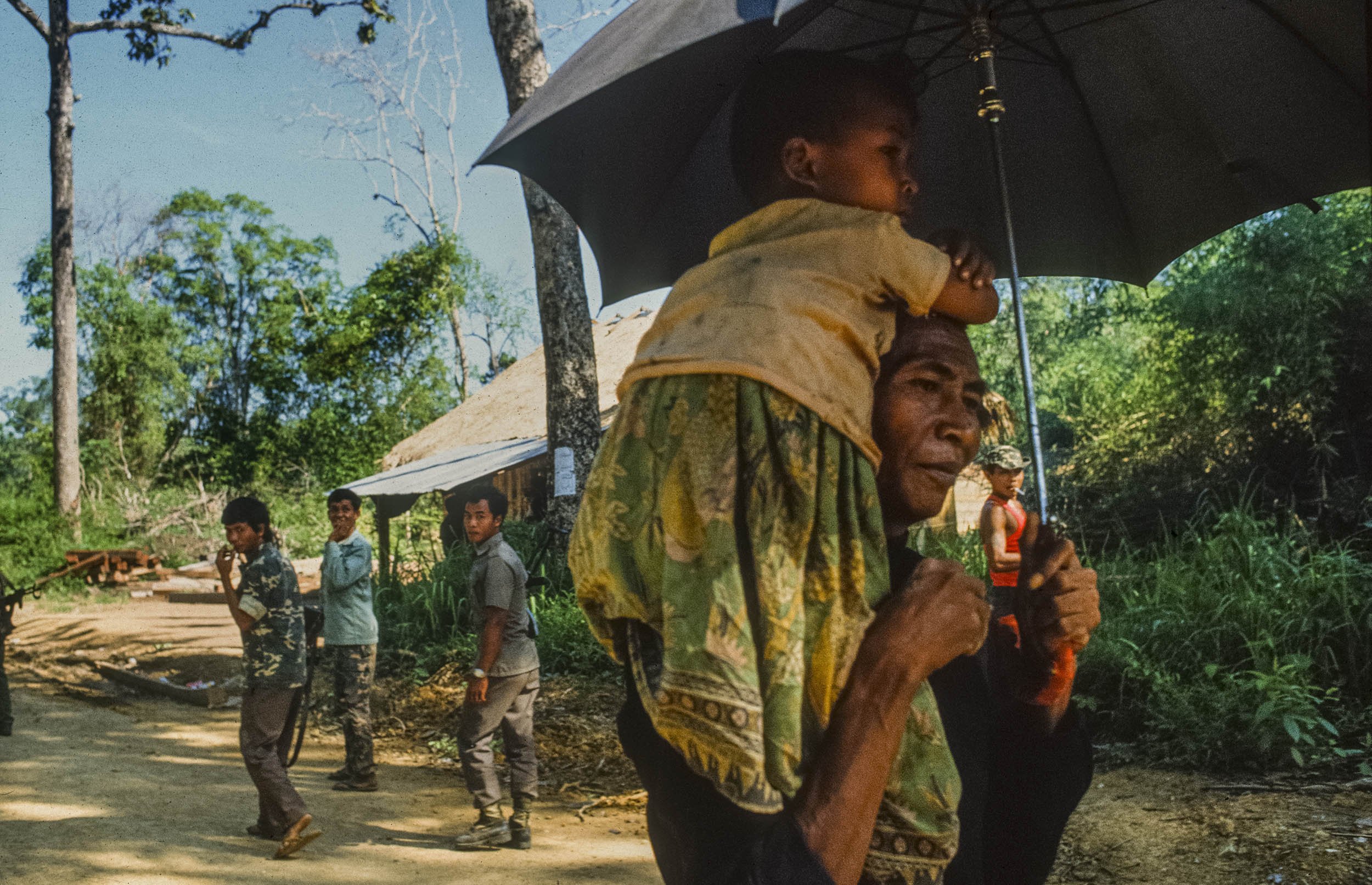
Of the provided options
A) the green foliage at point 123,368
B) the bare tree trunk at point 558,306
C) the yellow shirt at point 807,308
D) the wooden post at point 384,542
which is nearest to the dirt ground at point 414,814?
the wooden post at point 384,542

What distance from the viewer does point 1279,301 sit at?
976 cm

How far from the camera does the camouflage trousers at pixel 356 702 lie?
721 cm

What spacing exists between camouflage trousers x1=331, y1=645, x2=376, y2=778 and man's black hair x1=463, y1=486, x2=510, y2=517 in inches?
62.6

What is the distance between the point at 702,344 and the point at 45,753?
8.67 meters

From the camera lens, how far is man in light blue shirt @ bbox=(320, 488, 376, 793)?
7230 mm

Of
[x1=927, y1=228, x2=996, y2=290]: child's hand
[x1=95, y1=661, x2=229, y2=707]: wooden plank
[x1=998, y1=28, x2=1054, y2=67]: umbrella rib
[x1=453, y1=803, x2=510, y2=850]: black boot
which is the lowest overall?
[x1=453, y1=803, x2=510, y2=850]: black boot

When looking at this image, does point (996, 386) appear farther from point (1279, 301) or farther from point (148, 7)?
point (148, 7)

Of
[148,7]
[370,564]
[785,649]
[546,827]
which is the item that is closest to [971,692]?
[785,649]

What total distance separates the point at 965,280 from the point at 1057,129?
1.16m

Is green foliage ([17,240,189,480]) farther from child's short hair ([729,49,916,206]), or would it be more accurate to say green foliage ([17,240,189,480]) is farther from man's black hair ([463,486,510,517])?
child's short hair ([729,49,916,206])

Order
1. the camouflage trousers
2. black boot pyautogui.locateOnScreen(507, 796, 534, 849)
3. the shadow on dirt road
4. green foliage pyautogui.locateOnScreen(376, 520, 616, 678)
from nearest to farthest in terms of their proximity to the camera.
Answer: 1. the shadow on dirt road
2. black boot pyautogui.locateOnScreen(507, 796, 534, 849)
3. the camouflage trousers
4. green foliage pyautogui.locateOnScreen(376, 520, 616, 678)

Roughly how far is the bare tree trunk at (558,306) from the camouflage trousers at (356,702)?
3.03m

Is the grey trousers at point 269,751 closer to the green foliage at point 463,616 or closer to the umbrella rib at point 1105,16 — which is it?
the green foliage at point 463,616

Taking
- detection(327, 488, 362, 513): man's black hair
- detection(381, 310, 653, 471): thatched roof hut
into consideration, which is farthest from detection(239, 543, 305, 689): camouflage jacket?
detection(381, 310, 653, 471): thatched roof hut
